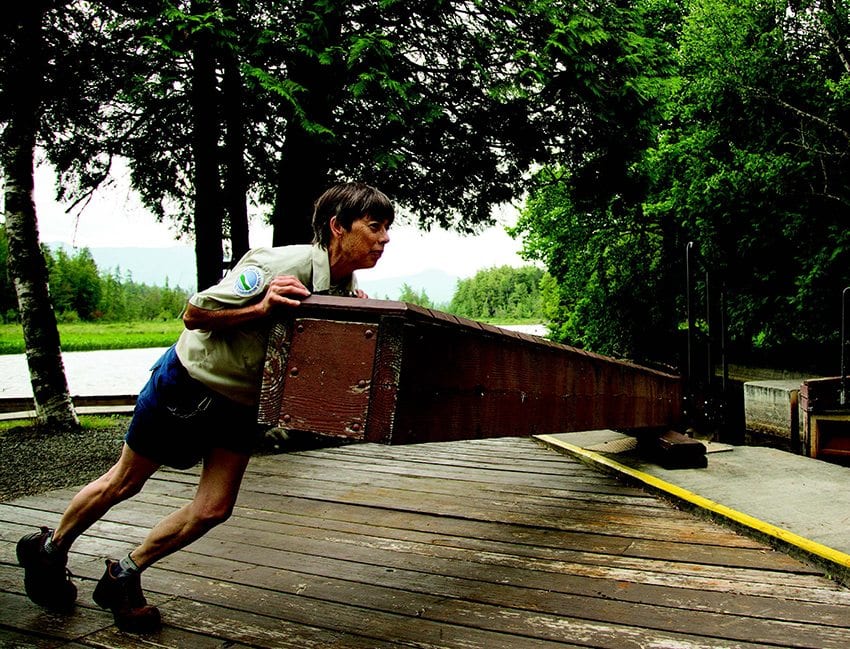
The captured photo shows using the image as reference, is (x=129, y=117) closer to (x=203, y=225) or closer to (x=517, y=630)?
(x=203, y=225)

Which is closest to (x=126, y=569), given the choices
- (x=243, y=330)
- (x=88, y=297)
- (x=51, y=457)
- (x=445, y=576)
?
(x=243, y=330)

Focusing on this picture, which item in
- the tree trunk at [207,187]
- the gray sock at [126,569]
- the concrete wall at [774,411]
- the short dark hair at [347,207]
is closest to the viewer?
the short dark hair at [347,207]

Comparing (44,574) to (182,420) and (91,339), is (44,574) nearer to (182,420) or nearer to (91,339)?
(182,420)

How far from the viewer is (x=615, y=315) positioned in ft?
70.8

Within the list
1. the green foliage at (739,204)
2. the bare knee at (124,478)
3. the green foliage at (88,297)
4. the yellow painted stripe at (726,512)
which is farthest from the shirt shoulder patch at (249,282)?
the green foliage at (88,297)

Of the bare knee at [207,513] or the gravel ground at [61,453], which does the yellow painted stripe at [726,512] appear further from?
the gravel ground at [61,453]

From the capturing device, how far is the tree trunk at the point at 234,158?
20.4 ft

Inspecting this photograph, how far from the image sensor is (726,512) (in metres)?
3.15

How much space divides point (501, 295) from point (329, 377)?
60648mm

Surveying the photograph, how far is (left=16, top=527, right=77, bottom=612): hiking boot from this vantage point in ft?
7.32

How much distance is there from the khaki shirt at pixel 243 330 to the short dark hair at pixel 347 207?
0.06 meters

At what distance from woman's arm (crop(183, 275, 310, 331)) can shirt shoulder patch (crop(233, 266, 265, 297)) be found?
3cm

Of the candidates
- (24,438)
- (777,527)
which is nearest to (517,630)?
(777,527)

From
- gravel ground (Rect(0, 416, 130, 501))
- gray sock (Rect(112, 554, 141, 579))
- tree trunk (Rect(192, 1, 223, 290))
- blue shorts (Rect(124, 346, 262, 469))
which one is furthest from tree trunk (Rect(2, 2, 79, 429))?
gray sock (Rect(112, 554, 141, 579))
